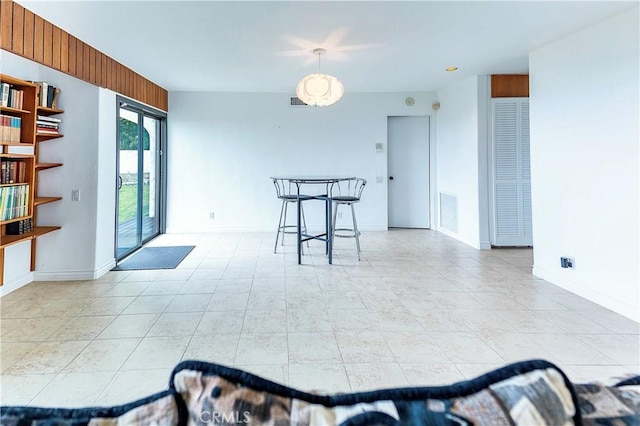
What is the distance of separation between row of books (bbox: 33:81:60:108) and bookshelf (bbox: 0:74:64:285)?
0.10 ft

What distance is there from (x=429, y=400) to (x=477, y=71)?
5.07 meters

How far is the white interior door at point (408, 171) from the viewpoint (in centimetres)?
654

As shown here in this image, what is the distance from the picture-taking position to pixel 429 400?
0.56 metres

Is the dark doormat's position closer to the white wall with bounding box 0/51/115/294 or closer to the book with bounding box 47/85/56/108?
the white wall with bounding box 0/51/115/294

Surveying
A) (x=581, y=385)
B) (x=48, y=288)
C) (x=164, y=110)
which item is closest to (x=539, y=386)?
(x=581, y=385)

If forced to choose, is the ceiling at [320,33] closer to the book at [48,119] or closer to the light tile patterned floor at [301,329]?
the book at [48,119]

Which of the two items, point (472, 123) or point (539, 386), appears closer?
point (539, 386)

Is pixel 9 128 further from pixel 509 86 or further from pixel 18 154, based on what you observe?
pixel 509 86

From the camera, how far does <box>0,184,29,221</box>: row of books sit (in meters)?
2.91

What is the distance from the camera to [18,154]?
301 cm

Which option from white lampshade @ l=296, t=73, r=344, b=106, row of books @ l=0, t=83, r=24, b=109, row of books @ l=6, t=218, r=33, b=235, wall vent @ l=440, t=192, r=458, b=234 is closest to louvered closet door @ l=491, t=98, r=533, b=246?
wall vent @ l=440, t=192, r=458, b=234

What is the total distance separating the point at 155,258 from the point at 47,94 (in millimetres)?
2137

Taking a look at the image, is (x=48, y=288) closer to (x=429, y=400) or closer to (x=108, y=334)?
(x=108, y=334)

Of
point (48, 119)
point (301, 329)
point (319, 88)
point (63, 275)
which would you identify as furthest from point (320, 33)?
point (63, 275)
